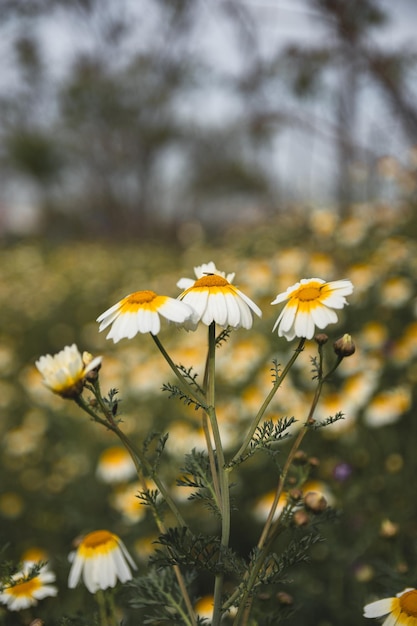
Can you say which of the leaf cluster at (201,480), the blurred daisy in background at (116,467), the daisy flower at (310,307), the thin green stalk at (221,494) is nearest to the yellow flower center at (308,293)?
the daisy flower at (310,307)

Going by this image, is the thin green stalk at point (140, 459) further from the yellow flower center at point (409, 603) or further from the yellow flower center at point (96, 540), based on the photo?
the yellow flower center at point (409, 603)

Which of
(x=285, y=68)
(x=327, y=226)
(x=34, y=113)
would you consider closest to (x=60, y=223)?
(x=34, y=113)

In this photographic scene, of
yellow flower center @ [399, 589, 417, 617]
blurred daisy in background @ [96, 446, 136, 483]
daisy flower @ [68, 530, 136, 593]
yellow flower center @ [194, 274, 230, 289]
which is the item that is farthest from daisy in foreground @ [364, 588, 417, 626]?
blurred daisy in background @ [96, 446, 136, 483]

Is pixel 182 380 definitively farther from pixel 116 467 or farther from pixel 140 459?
pixel 116 467

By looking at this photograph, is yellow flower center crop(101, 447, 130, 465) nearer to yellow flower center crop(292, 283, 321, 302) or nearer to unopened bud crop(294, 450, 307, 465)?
unopened bud crop(294, 450, 307, 465)

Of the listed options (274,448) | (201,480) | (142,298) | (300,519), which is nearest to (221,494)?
(201,480)

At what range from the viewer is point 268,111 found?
468cm

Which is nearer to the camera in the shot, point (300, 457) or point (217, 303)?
point (217, 303)

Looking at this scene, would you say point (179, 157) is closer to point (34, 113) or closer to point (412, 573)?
point (34, 113)

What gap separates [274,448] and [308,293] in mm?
1008

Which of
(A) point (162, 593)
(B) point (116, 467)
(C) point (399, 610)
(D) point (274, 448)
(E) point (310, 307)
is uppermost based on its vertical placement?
(B) point (116, 467)

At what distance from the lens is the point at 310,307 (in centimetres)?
67

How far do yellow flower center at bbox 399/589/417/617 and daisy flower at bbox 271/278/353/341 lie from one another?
340mm

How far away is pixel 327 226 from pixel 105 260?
3552 mm
